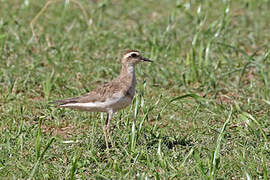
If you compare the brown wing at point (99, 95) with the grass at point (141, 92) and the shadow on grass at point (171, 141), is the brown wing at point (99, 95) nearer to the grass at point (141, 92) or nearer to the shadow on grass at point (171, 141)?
the grass at point (141, 92)

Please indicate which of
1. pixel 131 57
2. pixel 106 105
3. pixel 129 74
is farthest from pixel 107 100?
pixel 131 57

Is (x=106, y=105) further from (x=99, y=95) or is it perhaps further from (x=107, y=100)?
(x=99, y=95)

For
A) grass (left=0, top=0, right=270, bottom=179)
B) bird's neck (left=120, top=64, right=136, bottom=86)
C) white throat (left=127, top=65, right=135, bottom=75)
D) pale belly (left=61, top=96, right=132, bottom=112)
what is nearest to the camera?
grass (left=0, top=0, right=270, bottom=179)

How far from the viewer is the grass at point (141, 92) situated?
243 inches

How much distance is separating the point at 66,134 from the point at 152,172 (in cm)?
177

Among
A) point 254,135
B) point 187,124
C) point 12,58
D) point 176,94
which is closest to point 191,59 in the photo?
point 176,94

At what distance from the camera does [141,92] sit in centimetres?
705

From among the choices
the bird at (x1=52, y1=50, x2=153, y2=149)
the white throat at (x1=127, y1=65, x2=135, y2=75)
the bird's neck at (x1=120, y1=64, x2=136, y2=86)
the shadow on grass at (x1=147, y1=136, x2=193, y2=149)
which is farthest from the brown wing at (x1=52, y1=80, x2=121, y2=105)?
the shadow on grass at (x1=147, y1=136, x2=193, y2=149)

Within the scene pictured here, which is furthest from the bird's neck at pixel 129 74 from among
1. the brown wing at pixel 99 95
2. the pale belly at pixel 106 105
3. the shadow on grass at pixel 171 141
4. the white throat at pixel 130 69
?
the shadow on grass at pixel 171 141

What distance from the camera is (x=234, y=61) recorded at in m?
9.89

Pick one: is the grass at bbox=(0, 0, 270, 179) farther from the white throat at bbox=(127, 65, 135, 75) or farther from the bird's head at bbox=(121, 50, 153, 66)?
the bird's head at bbox=(121, 50, 153, 66)

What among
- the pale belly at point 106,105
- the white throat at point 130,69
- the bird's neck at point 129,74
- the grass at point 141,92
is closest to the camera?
the grass at point 141,92

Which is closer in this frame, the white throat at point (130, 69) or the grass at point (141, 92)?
the grass at point (141, 92)

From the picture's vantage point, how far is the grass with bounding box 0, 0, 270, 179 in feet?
20.3
